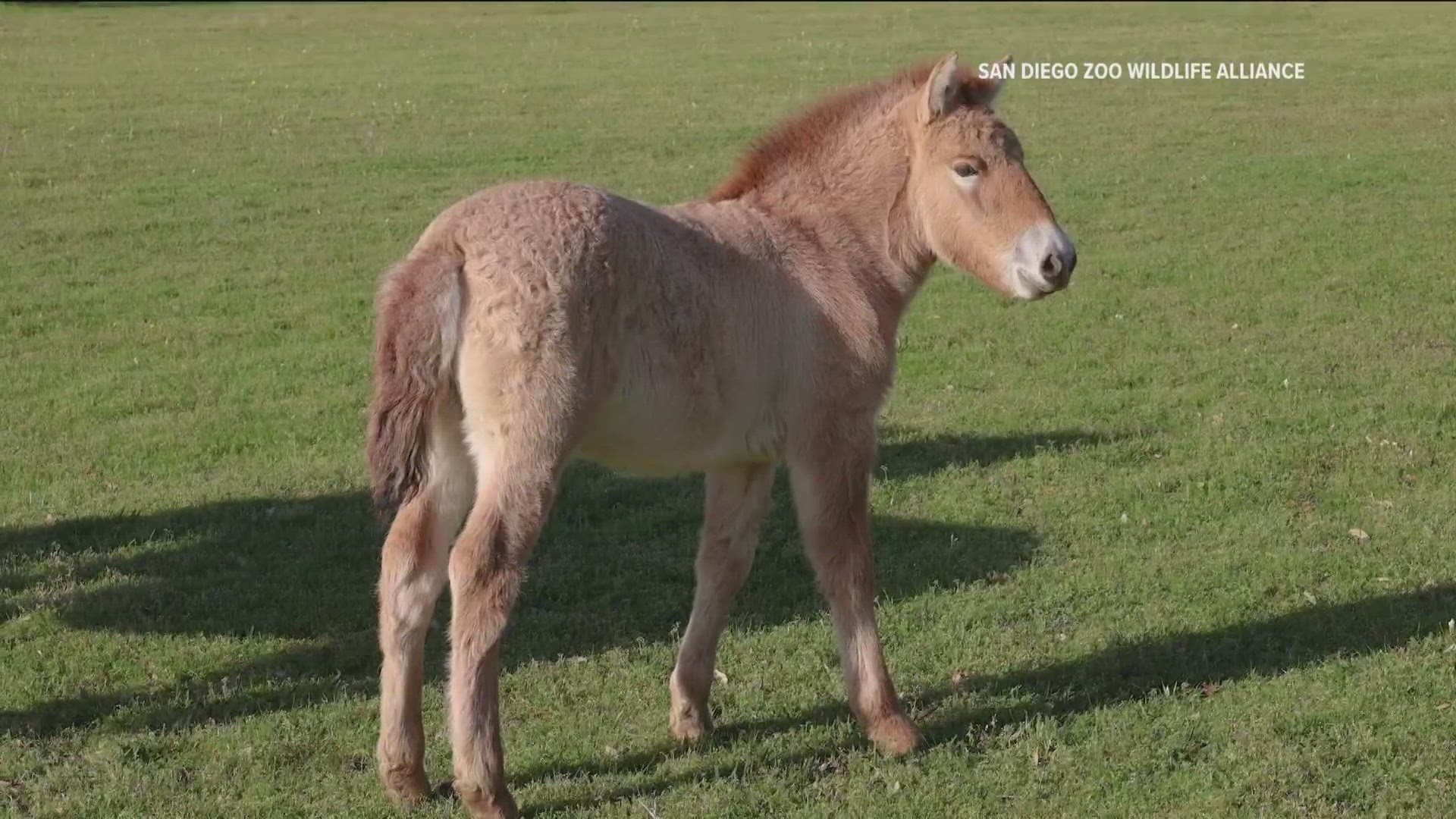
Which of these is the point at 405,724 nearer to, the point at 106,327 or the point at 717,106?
the point at 106,327

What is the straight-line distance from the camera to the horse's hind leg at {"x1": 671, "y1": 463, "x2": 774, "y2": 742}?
253 inches

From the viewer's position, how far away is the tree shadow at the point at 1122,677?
6.13m

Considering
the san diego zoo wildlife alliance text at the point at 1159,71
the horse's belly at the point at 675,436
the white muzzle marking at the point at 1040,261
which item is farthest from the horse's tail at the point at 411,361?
the san diego zoo wildlife alliance text at the point at 1159,71

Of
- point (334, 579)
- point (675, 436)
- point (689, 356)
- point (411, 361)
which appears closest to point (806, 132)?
point (689, 356)

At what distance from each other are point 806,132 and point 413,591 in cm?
255

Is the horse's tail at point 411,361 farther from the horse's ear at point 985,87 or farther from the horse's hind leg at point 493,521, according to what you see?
the horse's ear at point 985,87

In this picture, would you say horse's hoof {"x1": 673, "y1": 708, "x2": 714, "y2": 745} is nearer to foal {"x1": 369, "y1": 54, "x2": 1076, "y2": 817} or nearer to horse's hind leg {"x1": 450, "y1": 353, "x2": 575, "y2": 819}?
foal {"x1": 369, "y1": 54, "x2": 1076, "y2": 817}

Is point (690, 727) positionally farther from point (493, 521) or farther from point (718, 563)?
point (493, 521)

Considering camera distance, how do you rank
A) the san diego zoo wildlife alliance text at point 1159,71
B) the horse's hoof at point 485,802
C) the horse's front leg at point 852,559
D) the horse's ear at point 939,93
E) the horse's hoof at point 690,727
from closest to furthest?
the horse's hoof at point 485,802 → the horse's front leg at point 852,559 → the horse's ear at point 939,93 → the horse's hoof at point 690,727 → the san diego zoo wildlife alliance text at point 1159,71

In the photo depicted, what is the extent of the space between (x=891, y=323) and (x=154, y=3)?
45.9 meters

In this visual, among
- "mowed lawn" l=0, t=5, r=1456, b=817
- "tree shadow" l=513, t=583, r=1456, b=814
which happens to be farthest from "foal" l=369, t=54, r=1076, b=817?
"mowed lawn" l=0, t=5, r=1456, b=817

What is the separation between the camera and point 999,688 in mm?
6824

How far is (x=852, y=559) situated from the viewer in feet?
20.2

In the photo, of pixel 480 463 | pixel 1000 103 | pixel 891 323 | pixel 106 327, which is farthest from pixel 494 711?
pixel 1000 103
